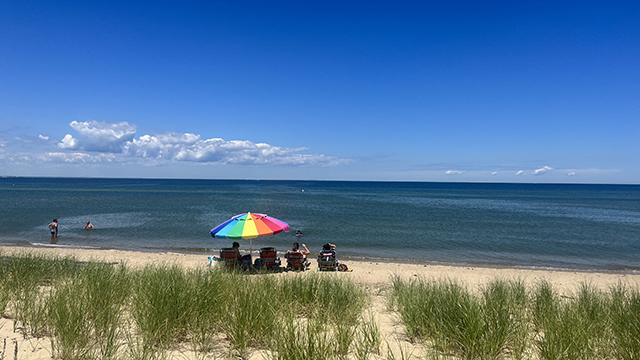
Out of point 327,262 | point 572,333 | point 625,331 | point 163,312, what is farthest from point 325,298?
point 327,262

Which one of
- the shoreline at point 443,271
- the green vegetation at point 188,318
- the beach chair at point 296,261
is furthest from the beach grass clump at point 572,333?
the beach chair at point 296,261

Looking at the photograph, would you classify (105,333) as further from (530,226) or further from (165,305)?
(530,226)

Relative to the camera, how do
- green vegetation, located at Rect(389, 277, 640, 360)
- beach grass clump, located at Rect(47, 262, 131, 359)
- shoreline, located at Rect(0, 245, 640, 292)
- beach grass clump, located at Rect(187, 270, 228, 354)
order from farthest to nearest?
shoreline, located at Rect(0, 245, 640, 292), beach grass clump, located at Rect(187, 270, 228, 354), green vegetation, located at Rect(389, 277, 640, 360), beach grass clump, located at Rect(47, 262, 131, 359)

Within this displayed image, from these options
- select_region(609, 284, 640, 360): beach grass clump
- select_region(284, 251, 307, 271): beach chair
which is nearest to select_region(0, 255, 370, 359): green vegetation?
select_region(609, 284, 640, 360): beach grass clump

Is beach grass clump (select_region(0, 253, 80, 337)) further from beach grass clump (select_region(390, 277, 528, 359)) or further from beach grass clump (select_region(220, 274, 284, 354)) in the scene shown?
beach grass clump (select_region(390, 277, 528, 359))

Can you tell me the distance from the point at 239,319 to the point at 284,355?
104cm

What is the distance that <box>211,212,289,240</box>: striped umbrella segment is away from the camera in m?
9.15

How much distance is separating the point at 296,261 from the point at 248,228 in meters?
2.43

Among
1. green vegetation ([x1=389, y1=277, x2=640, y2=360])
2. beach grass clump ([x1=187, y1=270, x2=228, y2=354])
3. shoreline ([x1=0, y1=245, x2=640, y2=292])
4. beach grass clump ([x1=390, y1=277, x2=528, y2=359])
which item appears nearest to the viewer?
green vegetation ([x1=389, y1=277, x2=640, y2=360])

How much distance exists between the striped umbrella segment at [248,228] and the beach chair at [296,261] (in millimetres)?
1570

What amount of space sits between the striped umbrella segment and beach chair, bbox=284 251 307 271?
1.57 m

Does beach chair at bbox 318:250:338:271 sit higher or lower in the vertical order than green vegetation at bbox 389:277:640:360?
lower

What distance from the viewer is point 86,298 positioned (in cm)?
430

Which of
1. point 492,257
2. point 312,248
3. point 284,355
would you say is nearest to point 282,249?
point 312,248
